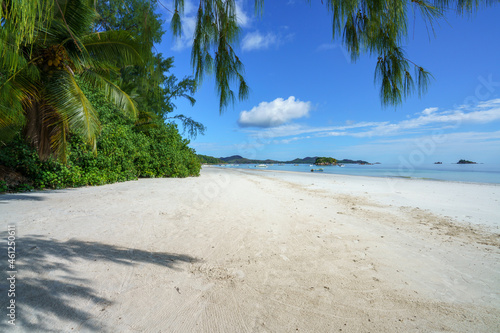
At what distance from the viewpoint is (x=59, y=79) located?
671 centimetres

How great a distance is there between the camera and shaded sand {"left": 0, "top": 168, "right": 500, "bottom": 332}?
1926mm

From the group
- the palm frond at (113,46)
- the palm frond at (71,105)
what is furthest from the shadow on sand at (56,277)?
the palm frond at (113,46)

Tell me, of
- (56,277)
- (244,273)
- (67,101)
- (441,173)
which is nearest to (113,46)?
(67,101)

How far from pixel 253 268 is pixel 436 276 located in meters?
2.15

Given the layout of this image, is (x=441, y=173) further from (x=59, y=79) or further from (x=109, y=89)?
(x=59, y=79)

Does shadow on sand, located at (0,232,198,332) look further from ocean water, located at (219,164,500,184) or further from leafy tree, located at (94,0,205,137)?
ocean water, located at (219,164,500,184)

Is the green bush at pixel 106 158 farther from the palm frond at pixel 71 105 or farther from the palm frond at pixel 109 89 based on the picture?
the palm frond at pixel 71 105

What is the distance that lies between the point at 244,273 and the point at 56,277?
6.26 ft

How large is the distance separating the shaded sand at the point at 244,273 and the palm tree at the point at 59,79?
2.66 metres

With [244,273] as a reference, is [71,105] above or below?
above

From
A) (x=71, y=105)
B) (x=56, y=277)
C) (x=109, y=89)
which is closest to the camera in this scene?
(x=56, y=277)

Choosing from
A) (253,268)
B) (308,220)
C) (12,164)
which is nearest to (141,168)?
(12,164)

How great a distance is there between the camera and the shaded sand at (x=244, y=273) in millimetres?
1926

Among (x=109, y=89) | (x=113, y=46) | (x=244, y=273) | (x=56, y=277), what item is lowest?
(x=244, y=273)
